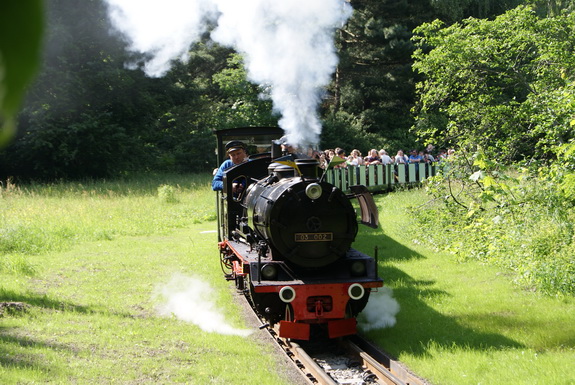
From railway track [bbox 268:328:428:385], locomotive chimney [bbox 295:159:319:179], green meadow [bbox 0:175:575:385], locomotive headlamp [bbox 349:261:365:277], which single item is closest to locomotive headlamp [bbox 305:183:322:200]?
locomotive chimney [bbox 295:159:319:179]

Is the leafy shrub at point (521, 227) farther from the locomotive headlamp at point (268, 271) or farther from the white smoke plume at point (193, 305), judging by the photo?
the white smoke plume at point (193, 305)

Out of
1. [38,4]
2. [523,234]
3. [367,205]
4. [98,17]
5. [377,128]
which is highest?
[98,17]

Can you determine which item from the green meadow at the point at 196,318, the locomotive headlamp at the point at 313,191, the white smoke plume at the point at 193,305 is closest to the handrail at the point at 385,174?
the green meadow at the point at 196,318

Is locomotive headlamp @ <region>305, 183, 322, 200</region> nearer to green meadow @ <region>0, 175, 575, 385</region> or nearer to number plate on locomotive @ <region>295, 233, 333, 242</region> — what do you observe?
number plate on locomotive @ <region>295, 233, 333, 242</region>

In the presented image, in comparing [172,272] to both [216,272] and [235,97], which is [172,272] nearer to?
[216,272]

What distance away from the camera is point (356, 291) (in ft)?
22.8

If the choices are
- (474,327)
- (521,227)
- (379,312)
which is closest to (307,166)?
(379,312)

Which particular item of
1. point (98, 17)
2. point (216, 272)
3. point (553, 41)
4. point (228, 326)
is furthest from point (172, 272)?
point (98, 17)

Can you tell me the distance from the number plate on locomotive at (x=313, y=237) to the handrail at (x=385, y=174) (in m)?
12.1

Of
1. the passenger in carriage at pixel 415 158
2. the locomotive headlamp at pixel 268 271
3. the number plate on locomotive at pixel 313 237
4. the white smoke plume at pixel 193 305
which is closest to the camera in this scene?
the number plate on locomotive at pixel 313 237

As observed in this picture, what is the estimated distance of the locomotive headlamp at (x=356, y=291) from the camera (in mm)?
6914

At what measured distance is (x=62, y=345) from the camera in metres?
6.26

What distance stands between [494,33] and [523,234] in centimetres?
630

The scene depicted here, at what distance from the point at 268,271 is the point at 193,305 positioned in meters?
1.89
